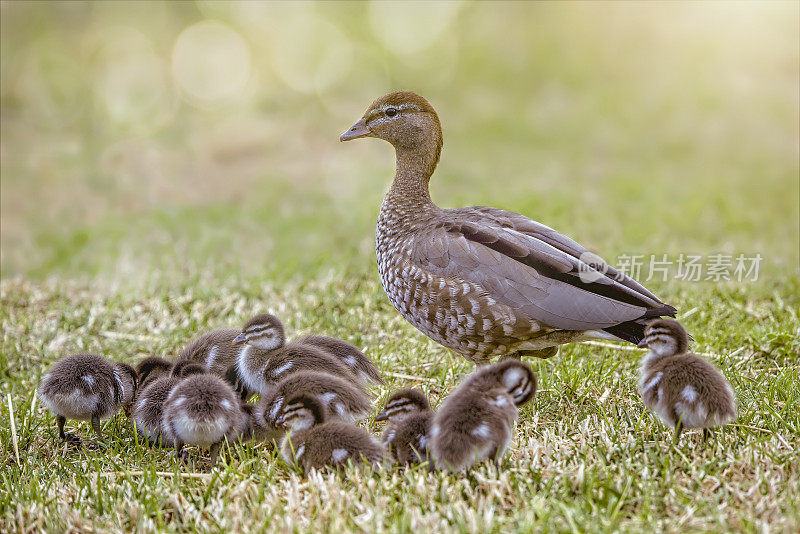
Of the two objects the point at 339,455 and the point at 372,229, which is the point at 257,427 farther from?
the point at 372,229

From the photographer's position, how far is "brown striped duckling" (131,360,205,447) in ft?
13.0

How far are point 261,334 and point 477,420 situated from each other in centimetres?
152

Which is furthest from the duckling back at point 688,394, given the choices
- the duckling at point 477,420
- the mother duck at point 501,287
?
the duckling at point 477,420

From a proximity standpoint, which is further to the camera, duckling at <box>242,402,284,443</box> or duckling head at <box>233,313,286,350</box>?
duckling head at <box>233,313,286,350</box>

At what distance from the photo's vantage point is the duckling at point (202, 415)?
3633 mm

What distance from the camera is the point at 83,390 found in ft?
13.2

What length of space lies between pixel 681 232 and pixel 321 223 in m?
3.99

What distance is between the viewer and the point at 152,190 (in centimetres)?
1097

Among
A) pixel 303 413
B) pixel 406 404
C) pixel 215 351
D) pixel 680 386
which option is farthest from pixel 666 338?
pixel 215 351

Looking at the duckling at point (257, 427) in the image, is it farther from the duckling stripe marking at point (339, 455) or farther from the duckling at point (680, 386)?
the duckling at point (680, 386)

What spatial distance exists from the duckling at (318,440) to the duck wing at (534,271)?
46.5 inches

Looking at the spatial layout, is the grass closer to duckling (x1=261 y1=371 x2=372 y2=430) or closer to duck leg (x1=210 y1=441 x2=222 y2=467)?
duck leg (x1=210 y1=441 x2=222 y2=467)

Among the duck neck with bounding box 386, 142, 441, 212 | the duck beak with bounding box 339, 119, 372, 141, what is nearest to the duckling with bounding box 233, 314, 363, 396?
the duck neck with bounding box 386, 142, 441, 212

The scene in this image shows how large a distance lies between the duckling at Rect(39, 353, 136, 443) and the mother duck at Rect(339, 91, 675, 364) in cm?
158
